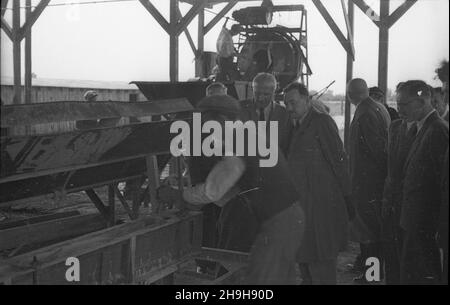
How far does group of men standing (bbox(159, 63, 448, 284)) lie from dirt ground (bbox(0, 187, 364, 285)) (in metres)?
0.45

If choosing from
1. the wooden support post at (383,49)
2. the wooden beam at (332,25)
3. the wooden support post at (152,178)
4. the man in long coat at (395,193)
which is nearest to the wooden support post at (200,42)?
the wooden beam at (332,25)

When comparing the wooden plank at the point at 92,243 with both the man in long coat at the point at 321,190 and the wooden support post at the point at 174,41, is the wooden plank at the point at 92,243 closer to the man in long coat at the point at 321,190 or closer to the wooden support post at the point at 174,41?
the man in long coat at the point at 321,190

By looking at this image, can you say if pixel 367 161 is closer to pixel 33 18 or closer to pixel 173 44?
pixel 173 44

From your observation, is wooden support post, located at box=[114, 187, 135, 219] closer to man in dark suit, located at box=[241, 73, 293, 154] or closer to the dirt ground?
the dirt ground

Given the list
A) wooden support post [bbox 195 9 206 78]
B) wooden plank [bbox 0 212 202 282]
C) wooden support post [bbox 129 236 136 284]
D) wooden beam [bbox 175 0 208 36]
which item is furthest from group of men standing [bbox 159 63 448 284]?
wooden support post [bbox 195 9 206 78]

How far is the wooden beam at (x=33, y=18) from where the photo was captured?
27.7 ft

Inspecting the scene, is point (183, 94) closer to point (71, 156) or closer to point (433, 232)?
point (71, 156)

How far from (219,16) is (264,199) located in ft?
24.7

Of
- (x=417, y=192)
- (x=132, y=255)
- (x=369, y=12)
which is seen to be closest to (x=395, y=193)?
(x=417, y=192)

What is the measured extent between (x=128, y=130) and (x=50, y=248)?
5.85ft

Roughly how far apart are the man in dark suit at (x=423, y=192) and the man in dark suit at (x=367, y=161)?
1.16m

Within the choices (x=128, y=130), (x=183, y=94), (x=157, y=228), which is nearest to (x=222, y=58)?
(x=183, y=94)

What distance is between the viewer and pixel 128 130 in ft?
16.0
